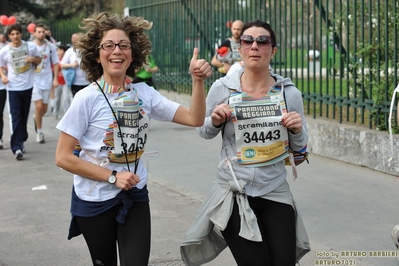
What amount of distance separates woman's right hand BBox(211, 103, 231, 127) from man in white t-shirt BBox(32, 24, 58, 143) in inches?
320

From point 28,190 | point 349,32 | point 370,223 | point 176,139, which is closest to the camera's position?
point 370,223

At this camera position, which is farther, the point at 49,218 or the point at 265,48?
the point at 49,218

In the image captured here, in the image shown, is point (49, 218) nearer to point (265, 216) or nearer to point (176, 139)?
point (265, 216)

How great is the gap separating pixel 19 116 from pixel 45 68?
5.13 feet

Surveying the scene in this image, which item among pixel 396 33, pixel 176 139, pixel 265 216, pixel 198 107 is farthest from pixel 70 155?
pixel 176 139

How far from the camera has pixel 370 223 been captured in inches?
262

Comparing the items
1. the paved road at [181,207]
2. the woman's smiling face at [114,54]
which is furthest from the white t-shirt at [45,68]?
the woman's smiling face at [114,54]

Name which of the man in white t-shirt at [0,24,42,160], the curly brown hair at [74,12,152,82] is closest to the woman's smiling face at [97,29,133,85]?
the curly brown hair at [74,12,152,82]

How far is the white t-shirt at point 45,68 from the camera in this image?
474 inches

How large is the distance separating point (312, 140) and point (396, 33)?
79.4 inches

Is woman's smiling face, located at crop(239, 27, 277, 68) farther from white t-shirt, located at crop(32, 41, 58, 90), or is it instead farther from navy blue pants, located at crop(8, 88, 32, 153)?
white t-shirt, located at crop(32, 41, 58, 90)

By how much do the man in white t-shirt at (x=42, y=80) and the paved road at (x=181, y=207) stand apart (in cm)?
128

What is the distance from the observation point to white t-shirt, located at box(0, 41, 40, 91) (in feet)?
36.2

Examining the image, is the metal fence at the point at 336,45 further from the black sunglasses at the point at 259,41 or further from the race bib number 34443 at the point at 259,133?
the race bib number 34443 at the point at 259,133
